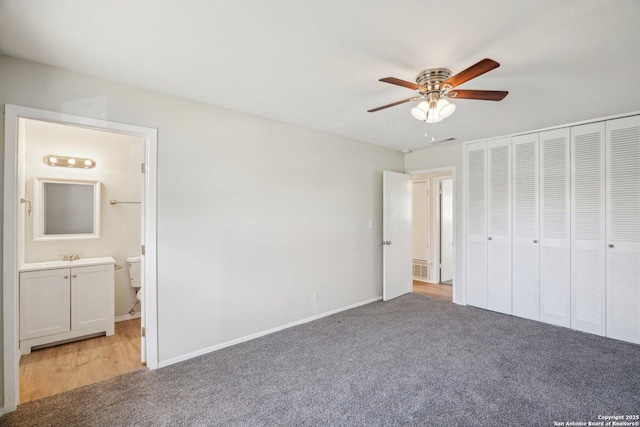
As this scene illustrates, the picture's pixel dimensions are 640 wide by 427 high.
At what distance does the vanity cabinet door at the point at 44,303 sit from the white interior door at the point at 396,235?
3.97m

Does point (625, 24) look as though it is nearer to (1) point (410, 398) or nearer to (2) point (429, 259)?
(1) point (410, 398)

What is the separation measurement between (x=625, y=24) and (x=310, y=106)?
7.22 feet

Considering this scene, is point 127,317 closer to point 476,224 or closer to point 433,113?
point 433,113

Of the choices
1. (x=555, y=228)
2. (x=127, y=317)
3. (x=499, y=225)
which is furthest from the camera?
(x=499, y=225)

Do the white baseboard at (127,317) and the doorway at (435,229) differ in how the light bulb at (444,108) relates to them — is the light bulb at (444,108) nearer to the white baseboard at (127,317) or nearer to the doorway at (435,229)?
the doorway at (435,229)

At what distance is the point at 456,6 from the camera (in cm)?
149

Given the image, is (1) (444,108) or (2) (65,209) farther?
(2) (65,209)

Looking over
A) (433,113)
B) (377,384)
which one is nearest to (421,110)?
(433,113)

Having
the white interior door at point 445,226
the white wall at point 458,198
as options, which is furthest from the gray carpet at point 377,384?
the white interior door at point 445,226

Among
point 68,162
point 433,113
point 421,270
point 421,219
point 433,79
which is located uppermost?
point 433,79

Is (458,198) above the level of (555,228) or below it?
above

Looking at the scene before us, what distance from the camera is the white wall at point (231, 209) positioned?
2.42 meters

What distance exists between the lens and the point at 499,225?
13.2ft

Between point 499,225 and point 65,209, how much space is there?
5521 millimetres
